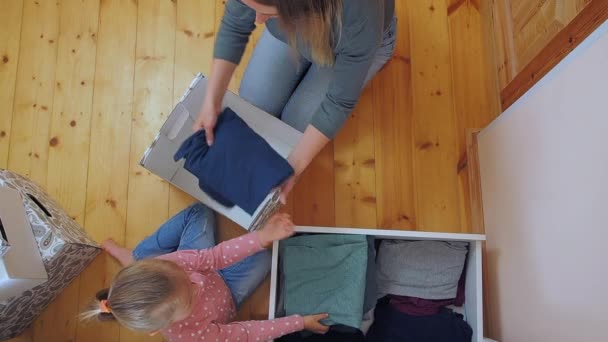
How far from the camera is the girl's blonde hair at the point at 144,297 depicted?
0.87 meters

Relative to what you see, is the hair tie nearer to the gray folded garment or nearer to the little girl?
the little girl

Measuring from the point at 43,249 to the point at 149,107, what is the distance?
22.4 inches

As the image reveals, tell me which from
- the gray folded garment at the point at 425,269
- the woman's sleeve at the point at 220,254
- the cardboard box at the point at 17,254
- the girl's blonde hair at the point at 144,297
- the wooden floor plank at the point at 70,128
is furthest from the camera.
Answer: the wooden floor plank at the point at 70,128

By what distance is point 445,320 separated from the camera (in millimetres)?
1185

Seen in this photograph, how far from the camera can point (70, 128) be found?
1473 mm

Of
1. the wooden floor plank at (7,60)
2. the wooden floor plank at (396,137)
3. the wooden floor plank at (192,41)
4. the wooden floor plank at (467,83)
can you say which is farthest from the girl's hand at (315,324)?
the wooden floor plank at (7,60)

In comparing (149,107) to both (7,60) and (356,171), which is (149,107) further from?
(356,171)

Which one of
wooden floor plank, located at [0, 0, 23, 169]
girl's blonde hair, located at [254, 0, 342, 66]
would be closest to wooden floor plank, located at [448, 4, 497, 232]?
girl's blonde hair, located at [254, 0, 342, 66]

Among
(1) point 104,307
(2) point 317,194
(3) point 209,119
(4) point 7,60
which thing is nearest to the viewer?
(1) point 104,307

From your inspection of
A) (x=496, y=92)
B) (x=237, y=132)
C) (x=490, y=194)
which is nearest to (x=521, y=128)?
→ (x=490, y=194)

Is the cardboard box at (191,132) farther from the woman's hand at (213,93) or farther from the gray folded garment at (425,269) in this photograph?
the gray folded garment at (425,269)

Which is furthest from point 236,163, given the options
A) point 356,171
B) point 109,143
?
point 109,143

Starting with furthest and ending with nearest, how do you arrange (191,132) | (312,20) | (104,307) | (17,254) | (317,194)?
1. (317,194)
2. (191,132)
3. (17,254)
4. (104,307)
5. (312,20)

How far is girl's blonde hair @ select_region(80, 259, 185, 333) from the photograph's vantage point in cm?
87
